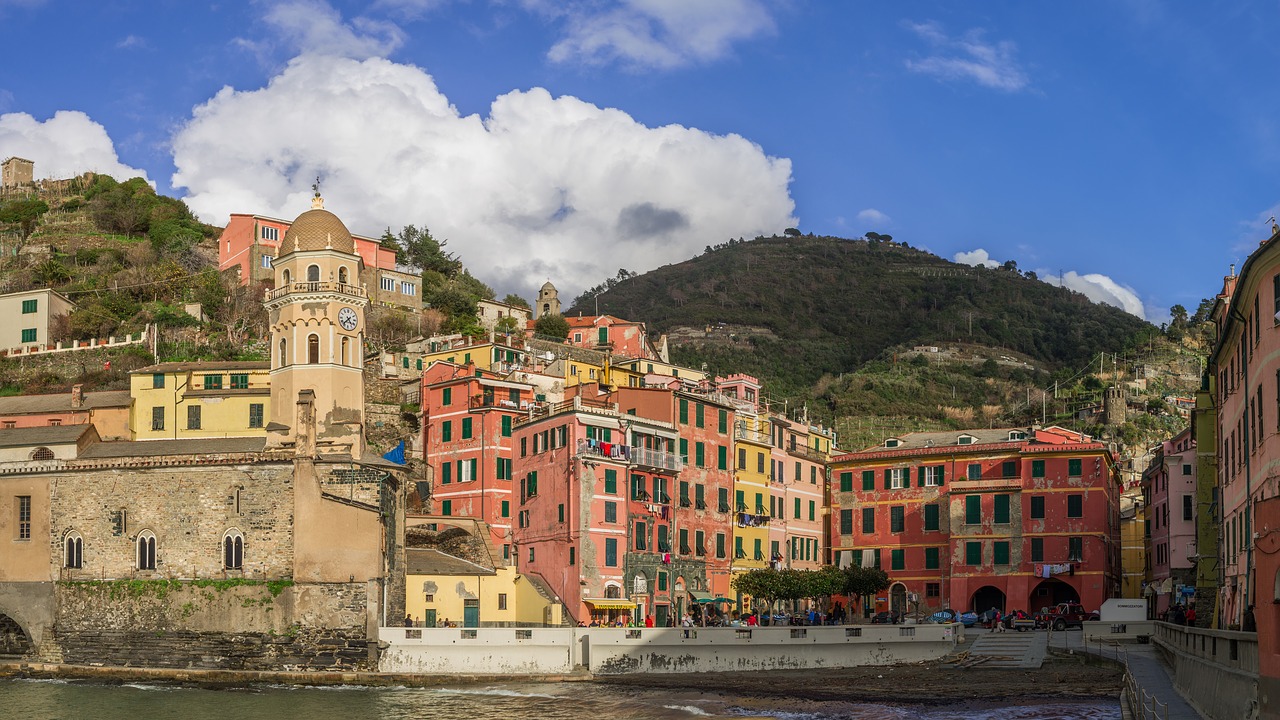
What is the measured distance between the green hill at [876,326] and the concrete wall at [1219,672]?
81766 millimetres

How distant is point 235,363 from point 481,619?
65.4 ft

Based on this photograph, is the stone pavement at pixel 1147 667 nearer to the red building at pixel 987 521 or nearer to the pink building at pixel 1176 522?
the pink building at pixel 1176 522

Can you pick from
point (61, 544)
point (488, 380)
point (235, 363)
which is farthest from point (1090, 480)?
point (61, 544)

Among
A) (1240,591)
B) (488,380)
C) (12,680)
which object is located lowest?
(12,680)

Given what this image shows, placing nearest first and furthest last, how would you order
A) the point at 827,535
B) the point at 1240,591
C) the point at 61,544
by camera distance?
1. the point at 1240,591
2. the point at 61,544
3. the point at 827,535

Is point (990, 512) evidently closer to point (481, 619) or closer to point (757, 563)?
point (757, 563)

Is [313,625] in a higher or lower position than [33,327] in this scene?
lower

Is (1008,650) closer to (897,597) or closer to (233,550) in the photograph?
(897,597)

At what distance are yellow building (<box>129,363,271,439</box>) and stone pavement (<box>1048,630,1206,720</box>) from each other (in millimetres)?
36591

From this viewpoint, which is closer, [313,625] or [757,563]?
[313,625]

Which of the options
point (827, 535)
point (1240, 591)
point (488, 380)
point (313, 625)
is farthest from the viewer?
point (827, 535)

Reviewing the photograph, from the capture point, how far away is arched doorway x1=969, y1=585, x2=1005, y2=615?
67188mm

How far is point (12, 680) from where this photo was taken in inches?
1975

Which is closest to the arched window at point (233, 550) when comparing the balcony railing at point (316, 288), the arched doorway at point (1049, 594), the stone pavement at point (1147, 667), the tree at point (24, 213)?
the balcony railing at point (316, 288)
